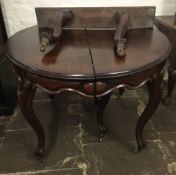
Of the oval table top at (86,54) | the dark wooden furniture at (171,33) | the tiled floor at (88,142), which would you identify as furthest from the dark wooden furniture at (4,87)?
the dark wooden furniture at (171,33)

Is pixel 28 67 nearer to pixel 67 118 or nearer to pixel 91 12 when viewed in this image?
pixel 91 12

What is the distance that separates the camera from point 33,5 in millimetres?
1620

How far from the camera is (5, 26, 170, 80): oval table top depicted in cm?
90

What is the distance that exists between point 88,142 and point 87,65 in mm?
671

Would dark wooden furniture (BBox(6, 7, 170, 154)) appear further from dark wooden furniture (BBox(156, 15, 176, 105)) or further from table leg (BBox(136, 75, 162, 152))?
dark wooden furniture (BBox(156, 15, 176, 105))

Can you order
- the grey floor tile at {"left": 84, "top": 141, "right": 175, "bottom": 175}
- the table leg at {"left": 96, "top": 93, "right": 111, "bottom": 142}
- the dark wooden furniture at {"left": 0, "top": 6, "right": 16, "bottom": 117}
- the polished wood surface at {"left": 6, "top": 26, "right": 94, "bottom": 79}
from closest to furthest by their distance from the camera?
the polished wood surface at {"left": 6, "top": 26, "right": 94, "bottom": 79}
the grey floor tile at {"left": 84, "top": 141, "right": 175, "bottom": 175}
the table leg at {"left": 96, "top": 93, "right": 111, "bottom": 142}
the dark wooden furniture at {"left": 0, "top": 6, "right": 16, "bottom": 117}

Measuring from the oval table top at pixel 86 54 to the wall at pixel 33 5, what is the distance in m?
0.44

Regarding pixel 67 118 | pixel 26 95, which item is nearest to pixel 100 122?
pixel 67 118

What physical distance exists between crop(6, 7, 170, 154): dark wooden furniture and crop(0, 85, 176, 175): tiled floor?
21cm

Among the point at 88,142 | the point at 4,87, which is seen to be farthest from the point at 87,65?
the point at 4,87

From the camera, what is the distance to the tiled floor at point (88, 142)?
1286 millimetres

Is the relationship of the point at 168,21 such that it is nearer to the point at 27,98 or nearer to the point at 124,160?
the point at 124,160

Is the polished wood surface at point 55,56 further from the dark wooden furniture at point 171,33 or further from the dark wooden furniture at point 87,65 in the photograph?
the dark wooden furniture at point 171,33

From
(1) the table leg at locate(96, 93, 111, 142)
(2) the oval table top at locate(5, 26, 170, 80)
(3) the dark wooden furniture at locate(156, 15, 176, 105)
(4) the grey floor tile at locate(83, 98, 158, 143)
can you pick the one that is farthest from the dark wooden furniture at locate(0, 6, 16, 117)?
(3) the dark wooden furniture at locate(156, 15, 176, 105)
